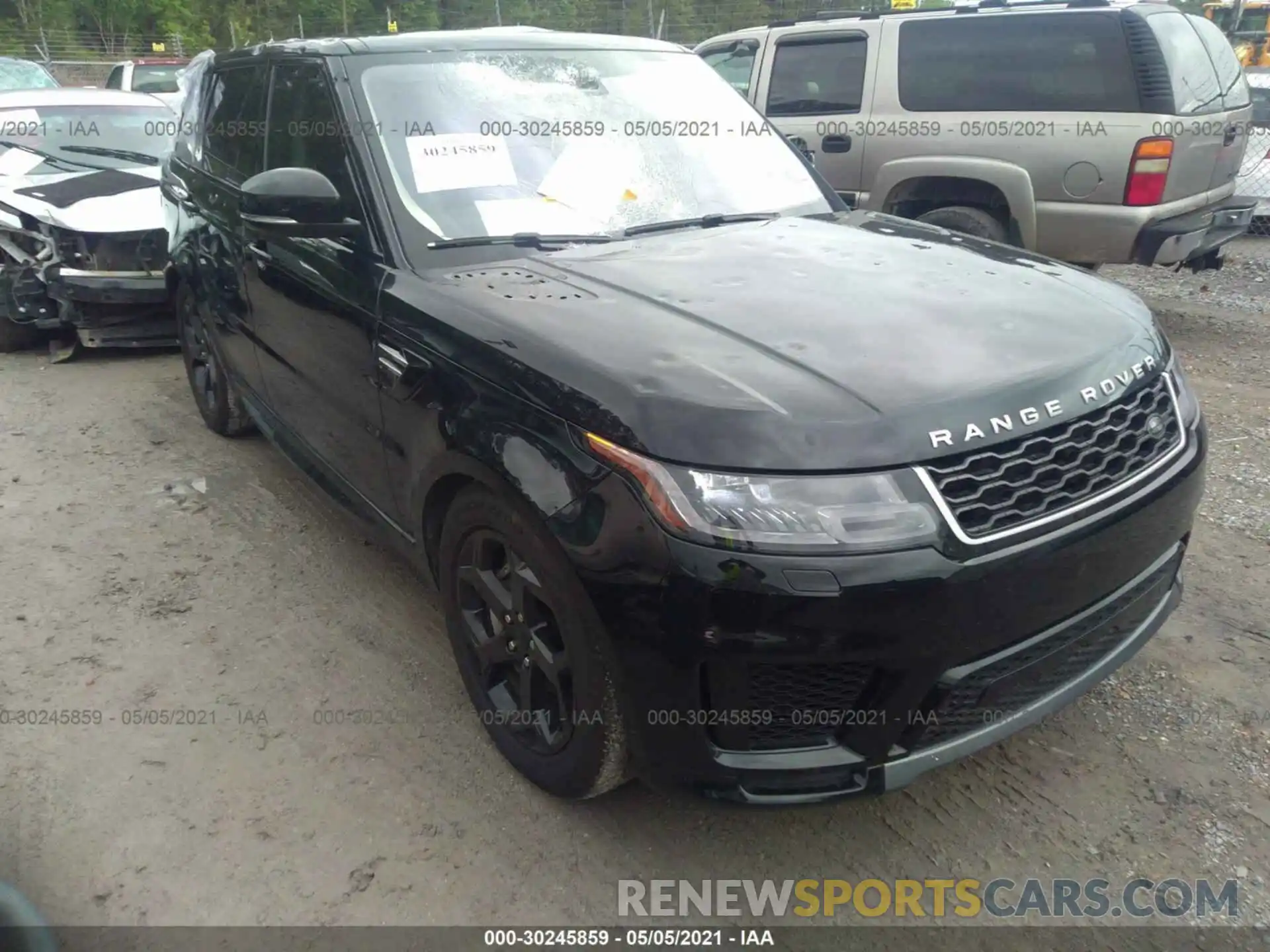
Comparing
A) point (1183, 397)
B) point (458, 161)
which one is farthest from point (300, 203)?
point (1183, 397)

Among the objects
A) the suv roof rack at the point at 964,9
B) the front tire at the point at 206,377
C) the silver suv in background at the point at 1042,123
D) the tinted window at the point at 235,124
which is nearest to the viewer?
the tinted window at the point at 235,124

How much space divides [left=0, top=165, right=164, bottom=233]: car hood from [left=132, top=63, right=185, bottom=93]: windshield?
9198mm

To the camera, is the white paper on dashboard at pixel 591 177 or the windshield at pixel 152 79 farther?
the windshield at pixel 152 79

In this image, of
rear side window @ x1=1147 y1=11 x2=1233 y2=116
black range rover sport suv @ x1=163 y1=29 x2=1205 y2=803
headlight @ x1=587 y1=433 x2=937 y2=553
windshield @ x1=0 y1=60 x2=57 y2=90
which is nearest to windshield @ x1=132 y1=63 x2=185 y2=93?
windshield @ x1=0 y1=60 x2=57 y2=90

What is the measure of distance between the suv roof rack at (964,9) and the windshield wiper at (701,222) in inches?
166

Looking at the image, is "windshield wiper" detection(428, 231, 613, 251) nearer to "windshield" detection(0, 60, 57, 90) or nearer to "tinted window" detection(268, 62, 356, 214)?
"tinted window" detection(268, 62, 356, 214)

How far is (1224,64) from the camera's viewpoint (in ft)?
21.2

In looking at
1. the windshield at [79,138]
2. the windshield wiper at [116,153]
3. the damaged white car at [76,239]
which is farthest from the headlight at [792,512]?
the windshield wiper at [116,153]

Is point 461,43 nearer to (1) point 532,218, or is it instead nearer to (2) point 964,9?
(1) point 532,218

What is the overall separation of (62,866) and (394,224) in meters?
1.90

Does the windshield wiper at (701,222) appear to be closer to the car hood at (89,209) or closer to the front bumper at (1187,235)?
the front bumper at (1187,235)

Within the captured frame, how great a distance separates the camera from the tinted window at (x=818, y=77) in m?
7.03

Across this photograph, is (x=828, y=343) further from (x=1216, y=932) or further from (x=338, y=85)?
(x=338, y=85)

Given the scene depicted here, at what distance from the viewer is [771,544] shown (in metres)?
1.83
